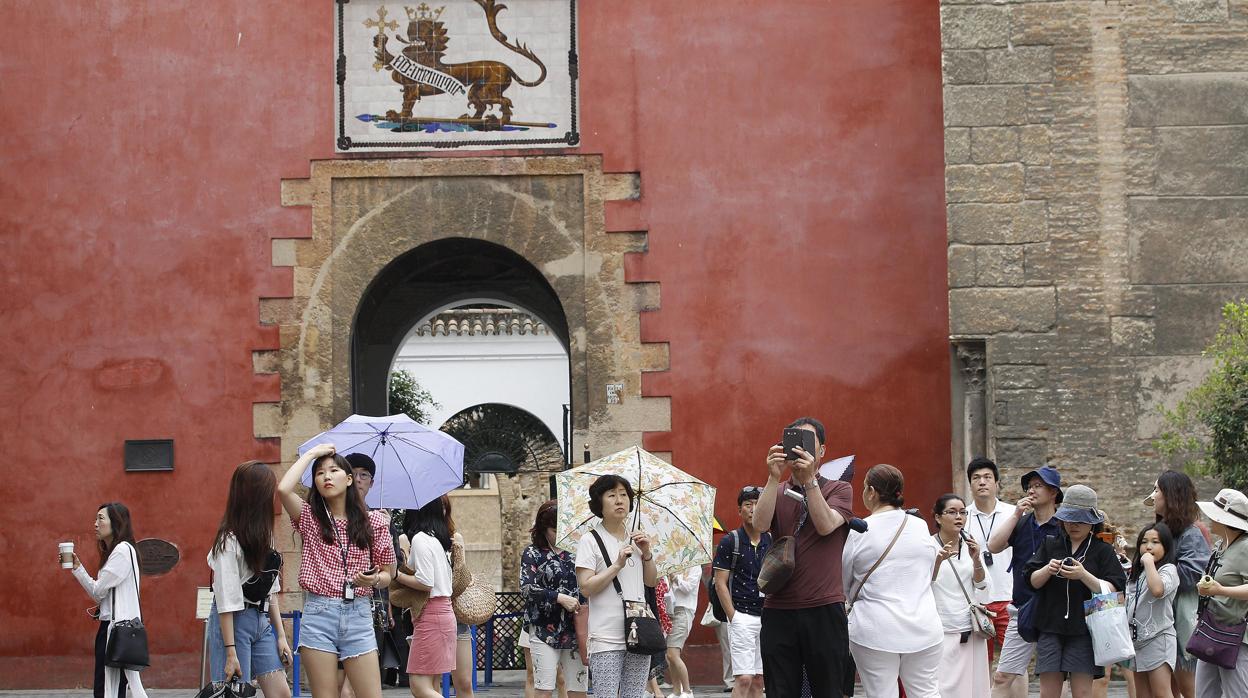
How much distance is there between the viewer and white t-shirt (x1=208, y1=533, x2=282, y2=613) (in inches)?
287

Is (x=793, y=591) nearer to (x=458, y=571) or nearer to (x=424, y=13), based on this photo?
(x=458, y=571)

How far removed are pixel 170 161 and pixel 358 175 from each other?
1.36 meters

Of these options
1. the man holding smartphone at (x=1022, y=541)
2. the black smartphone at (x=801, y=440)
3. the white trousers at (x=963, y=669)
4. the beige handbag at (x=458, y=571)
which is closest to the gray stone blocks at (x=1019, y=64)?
the man holding smartphone at (x=1022, y=541)

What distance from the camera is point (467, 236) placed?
494 inches

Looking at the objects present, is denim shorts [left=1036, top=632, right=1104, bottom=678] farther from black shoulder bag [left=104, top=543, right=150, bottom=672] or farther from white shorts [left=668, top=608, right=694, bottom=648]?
black shoulder bag [left=104, top=543, right=150, bottom=672]

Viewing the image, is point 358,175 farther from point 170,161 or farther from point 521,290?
point 521,290

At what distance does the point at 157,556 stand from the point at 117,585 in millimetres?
3296

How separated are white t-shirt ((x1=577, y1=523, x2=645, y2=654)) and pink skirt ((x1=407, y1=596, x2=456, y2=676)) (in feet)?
3.99

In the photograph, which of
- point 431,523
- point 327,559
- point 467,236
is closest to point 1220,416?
point 431,523

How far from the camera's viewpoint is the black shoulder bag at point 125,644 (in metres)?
8.14

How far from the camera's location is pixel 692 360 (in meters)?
12.5

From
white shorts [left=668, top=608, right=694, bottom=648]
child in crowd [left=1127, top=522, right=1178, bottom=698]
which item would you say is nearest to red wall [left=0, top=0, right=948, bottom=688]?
white shorts [left=668, top=608, right=694, bottom=648]

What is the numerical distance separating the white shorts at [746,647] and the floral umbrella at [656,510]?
1.58m

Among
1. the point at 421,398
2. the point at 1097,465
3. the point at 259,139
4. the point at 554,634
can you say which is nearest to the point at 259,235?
the point at 259,139
